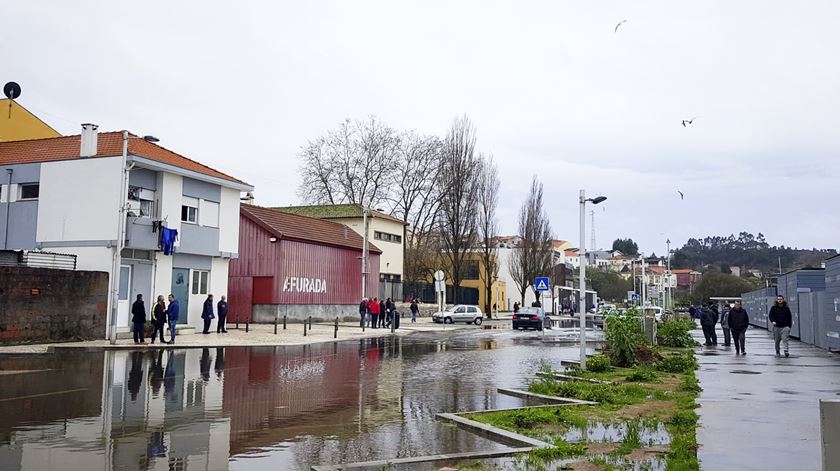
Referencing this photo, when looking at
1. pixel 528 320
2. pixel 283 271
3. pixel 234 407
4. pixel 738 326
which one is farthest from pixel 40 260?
pixel 528 320

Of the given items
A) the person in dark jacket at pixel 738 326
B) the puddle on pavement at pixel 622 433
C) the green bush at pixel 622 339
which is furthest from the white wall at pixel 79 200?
the puddle on pavement at pixel 622 433

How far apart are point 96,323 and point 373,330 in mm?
15952

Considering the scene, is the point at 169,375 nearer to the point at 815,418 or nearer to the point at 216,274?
the point at 815,418

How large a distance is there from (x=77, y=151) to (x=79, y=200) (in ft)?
9.62

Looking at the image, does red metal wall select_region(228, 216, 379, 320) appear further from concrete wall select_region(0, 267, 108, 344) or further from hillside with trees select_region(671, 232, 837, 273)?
hillside with trees select_region(671, 232, 837, 273)

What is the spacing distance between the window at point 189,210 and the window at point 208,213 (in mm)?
233

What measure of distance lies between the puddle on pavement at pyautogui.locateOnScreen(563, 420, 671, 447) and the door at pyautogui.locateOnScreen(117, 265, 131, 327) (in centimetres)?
2263

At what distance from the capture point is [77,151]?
3019 cm

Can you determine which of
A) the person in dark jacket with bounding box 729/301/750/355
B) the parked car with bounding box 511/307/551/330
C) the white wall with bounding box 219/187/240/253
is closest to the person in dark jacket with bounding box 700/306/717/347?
the person in dark jacket with bounding box 729/301/750/355

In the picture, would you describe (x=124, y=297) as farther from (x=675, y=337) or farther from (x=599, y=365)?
(x=675, y=337)

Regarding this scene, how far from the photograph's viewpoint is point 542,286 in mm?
33688

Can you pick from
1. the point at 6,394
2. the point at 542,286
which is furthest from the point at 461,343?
the point at 6,394

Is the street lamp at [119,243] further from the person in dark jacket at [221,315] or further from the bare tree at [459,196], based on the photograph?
the bare tree at [459,196]

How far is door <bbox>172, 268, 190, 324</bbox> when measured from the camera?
31.1 meters
